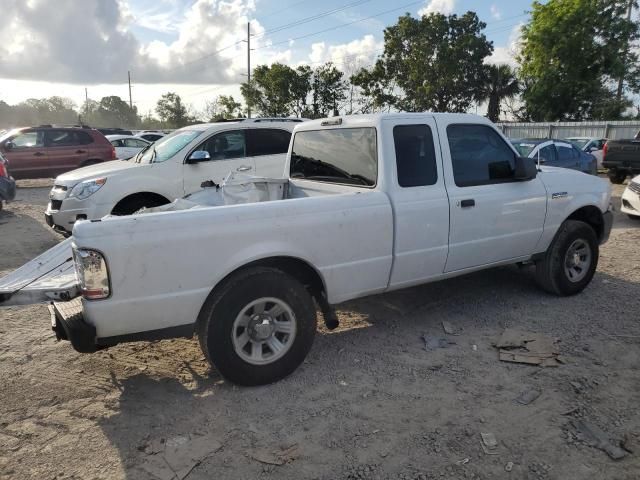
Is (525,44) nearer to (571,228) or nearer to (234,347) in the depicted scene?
(571,228)

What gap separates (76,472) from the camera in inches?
102

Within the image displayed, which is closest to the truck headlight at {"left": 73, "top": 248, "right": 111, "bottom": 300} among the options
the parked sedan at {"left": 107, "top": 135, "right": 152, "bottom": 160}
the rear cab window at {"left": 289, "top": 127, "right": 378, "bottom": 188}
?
the rear cab window at {"left": 289, "top": 127, "right": 378, "bottom": 188}

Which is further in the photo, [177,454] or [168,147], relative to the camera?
[168,147]

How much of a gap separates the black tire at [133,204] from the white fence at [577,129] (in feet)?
71.1

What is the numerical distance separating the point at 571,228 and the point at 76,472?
4.78 m

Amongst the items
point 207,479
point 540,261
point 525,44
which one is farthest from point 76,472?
point 525,44

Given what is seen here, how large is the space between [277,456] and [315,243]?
140 cm

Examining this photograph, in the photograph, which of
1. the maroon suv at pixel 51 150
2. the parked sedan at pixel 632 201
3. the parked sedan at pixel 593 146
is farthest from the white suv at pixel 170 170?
the parked sedan at pixel 593 146

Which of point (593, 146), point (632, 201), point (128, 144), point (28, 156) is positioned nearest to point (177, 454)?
point (632, 201)

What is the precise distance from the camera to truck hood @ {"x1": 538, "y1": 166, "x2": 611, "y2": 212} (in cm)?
482

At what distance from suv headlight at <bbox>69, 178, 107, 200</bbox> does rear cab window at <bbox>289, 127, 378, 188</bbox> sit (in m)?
3.16

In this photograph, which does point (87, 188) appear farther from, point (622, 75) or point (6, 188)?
point (622, 75)

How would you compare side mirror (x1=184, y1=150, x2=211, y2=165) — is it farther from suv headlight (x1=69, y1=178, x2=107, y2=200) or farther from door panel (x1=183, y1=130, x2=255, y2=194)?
suv headlight (x1=69, y1=178, x2=107, y2=200)

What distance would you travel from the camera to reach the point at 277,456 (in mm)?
2717
